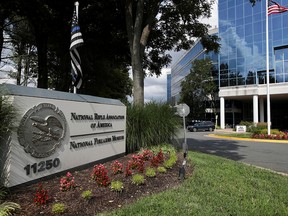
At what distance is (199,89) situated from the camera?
53406mm

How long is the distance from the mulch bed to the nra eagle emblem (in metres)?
0.62

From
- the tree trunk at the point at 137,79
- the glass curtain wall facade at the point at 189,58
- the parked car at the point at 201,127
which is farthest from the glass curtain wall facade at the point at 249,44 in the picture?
the tree trunk at the point at 137,79

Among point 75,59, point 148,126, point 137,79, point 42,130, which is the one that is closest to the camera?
point 42,130

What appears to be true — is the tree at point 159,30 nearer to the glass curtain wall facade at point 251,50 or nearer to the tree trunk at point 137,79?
the tree trunk at point 137,79

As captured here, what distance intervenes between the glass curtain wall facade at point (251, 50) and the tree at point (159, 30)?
25877mm

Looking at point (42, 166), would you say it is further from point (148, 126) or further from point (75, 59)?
point (148, 126)

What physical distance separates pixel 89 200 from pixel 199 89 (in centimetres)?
5056

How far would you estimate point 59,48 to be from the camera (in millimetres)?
18000

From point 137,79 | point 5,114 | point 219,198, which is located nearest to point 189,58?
point 137,79

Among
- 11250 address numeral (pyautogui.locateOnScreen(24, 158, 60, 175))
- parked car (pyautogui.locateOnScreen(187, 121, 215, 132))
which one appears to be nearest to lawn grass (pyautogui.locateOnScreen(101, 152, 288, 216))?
11250 address numeral (pyautogui.locateOnScreen(24, 158, 60, 175))

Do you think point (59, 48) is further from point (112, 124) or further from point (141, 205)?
point (141, 205)

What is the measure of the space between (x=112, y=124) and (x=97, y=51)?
1056 centimetres

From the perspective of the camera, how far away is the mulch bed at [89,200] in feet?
13.2

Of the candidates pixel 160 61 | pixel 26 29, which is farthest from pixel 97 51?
pixel 26 29
